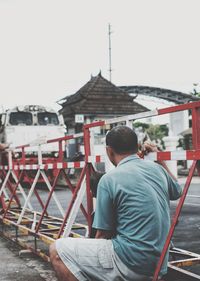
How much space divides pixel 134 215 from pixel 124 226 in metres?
0.11

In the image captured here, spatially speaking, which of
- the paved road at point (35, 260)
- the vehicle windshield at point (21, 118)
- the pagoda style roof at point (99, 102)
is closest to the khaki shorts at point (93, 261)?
the paved road at point (35, 260)

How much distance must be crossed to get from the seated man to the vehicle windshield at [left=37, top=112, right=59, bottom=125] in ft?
53.4

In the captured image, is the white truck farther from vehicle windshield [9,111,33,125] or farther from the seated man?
the seated man

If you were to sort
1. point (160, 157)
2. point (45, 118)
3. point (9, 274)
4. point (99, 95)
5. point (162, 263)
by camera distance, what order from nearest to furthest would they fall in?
point (162, 263)
point (160, 157)
point (9, 274)
point (45, 118)
point (99, 95)

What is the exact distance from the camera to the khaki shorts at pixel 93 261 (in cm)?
328

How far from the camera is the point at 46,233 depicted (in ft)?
21.1

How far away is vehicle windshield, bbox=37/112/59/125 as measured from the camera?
1952 centimetres

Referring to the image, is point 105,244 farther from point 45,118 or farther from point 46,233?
point 45,118

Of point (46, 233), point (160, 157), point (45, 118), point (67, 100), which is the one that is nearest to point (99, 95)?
point (67, 100)

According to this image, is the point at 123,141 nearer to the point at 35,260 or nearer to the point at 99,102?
the point at 35,260

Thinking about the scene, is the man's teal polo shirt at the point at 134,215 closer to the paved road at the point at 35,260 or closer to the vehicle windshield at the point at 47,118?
the paved road at the point at 35,260

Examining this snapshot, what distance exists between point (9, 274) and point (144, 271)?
8.47 ft

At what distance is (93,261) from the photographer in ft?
10.9

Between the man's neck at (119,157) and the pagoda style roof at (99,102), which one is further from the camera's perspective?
the pagoda style roof at (99,102)
